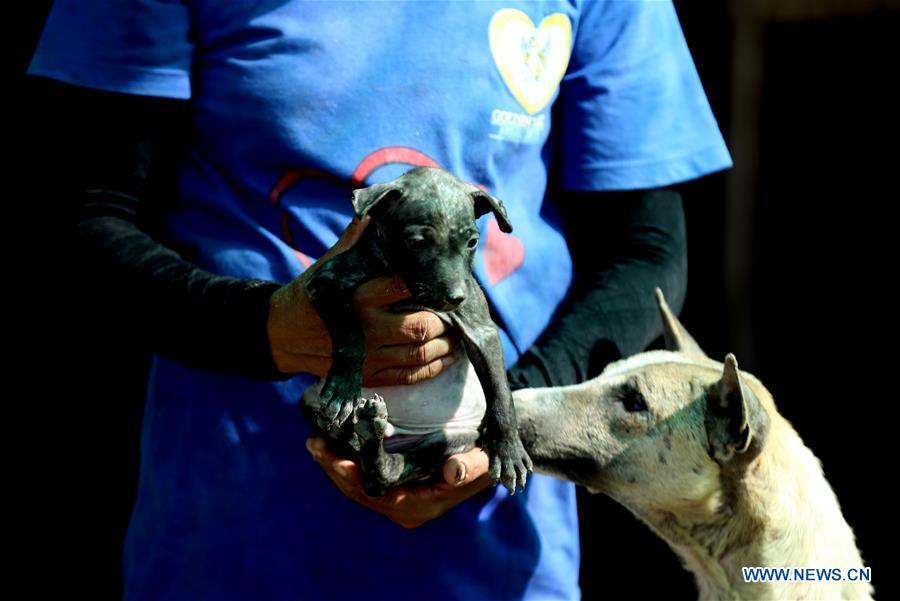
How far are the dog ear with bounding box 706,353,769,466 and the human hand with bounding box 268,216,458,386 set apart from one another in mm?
620

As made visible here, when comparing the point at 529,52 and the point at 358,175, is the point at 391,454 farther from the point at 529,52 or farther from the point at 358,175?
the point at 529,52

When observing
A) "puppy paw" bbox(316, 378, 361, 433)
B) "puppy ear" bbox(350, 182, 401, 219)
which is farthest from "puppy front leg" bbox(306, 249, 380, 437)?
"puppy ear" bbox(350, 182, 401, 219)

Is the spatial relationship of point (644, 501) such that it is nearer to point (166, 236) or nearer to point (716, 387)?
point (716, 387)

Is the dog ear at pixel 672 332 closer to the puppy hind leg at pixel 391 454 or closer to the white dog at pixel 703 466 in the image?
the white dog at pixel 703 466

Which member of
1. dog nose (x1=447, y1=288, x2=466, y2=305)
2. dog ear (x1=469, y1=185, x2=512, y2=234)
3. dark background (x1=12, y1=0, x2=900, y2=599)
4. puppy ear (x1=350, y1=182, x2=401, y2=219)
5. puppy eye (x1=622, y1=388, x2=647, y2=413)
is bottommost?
dark background (x1=12, y1=0, x2=900, y2=599)

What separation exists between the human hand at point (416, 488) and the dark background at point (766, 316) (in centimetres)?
165

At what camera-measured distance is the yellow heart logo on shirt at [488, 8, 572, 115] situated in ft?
6.87

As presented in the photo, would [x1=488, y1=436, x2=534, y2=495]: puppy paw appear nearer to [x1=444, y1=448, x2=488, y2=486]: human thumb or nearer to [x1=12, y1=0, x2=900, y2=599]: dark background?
[x1=444, y1=448, x2=488, y2=486]: human thumb

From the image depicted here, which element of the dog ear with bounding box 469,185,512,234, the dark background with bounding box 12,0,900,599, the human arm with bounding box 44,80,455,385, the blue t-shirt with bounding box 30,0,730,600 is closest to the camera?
the dog ear with bounding box 469,185,512,234

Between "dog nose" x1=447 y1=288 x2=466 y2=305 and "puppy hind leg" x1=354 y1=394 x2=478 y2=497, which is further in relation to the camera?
"puppy hind leg" x1=354 y1=394 x2=478 y2=497

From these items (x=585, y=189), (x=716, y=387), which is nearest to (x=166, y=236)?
(x=585, y=189)

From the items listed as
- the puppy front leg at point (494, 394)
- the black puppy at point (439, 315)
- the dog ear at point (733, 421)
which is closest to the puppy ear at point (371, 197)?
the black puppy at point (439, 315)

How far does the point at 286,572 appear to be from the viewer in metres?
2.05

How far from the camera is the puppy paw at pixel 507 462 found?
1.72 metres
